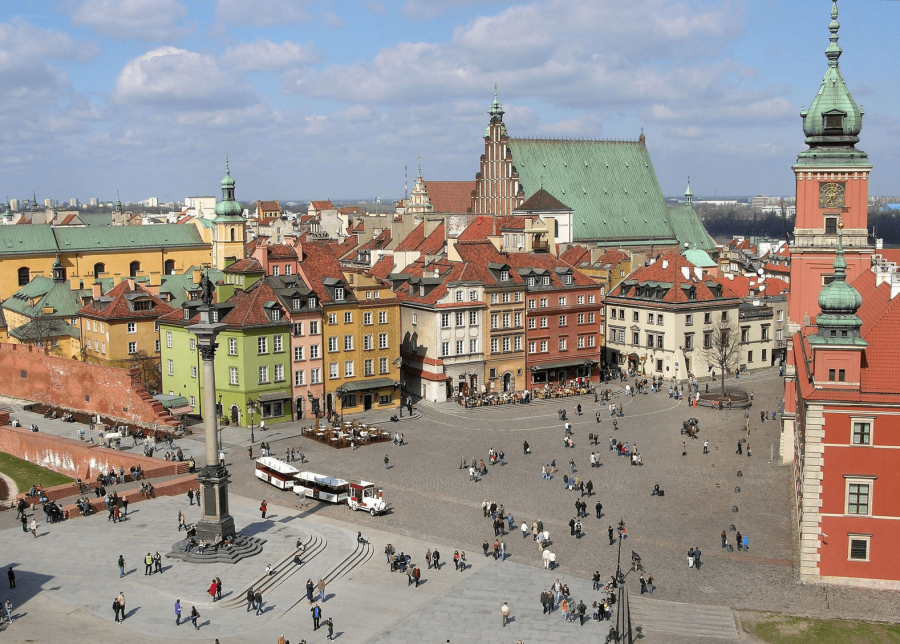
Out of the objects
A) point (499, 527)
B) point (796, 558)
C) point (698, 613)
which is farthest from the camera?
point (499, 527)

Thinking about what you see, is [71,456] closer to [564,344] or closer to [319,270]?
[319,270]

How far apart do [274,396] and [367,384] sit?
781 centimetres

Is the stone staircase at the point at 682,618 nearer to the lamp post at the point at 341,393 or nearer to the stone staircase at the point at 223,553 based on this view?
the stone staircase at the point at 223,553

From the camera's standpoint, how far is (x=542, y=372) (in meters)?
88.2

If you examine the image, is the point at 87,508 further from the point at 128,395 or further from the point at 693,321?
the point at 693,321

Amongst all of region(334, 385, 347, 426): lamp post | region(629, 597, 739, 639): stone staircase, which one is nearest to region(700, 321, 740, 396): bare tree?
region(334, 385, 347, 426): lamp post

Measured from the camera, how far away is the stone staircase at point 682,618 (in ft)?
132

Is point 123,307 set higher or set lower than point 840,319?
lower

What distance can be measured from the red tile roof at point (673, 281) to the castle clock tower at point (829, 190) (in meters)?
28.2

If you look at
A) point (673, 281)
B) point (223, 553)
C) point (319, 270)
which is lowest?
point (223, 553)

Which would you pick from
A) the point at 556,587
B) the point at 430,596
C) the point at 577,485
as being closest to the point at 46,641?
the point at 430,596

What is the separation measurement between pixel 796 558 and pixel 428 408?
38.3 metres

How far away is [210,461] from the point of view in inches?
1876

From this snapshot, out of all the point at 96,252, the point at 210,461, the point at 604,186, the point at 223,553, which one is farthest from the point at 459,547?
the point at 604,186
